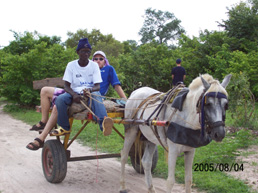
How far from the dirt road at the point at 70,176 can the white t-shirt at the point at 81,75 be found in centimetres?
150

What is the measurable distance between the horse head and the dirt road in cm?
191

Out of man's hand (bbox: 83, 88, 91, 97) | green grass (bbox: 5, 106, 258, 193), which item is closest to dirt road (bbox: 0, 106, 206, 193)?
green grass (bbox: 5, 106, 258, 193)

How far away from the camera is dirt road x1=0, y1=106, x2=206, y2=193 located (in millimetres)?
4812

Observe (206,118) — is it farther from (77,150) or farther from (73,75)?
(77,150)

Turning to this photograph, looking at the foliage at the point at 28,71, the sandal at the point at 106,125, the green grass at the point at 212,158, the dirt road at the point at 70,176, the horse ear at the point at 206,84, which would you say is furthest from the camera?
the foliage at the point at 28,71

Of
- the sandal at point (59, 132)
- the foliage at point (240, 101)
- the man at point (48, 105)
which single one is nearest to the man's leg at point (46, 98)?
the man at point (48, 105)

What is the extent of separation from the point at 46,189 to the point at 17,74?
1079 centimetres

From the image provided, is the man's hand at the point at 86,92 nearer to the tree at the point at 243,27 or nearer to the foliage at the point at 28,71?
the foliage at the point at 28,71

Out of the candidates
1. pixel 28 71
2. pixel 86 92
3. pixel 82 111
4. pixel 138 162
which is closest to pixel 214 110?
pixel 86 92

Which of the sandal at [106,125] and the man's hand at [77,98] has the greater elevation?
the man's hand at [77,98]

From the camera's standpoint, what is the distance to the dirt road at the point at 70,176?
4812mm

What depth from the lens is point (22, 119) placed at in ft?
41.9

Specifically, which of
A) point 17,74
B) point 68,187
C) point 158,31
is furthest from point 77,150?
point 158,31

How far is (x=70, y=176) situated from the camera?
552cm
